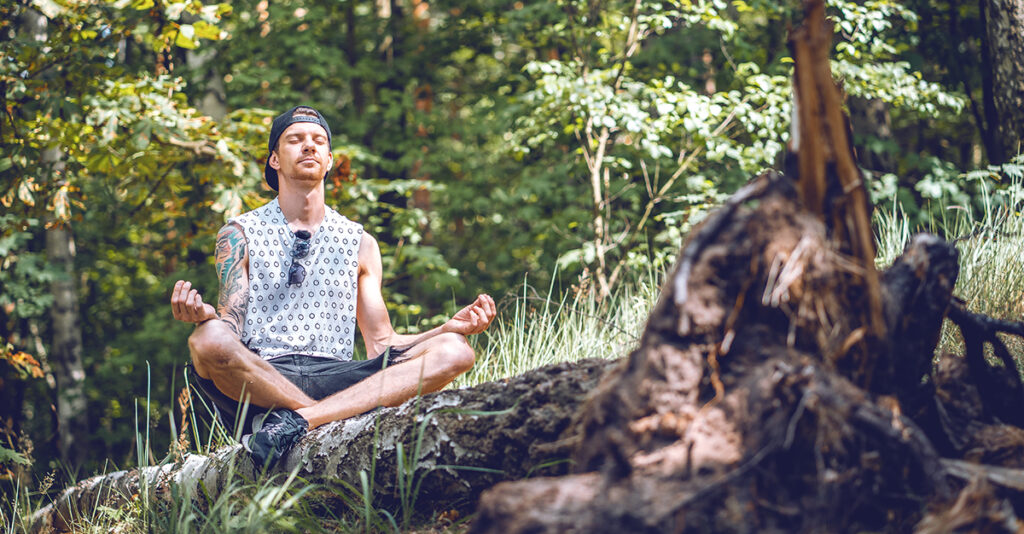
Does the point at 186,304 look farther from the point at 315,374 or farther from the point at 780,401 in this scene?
the point at 780,401

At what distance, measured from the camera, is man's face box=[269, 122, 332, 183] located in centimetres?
344

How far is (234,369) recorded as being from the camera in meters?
2.61

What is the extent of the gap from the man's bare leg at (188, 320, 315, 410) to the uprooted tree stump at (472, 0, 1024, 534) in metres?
1.56

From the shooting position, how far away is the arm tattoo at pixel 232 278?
3072 mm

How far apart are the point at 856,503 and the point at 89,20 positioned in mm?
4955

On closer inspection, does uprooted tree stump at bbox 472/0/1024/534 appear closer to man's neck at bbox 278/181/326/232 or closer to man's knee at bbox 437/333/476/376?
man's knee at bbox 437/333/476/376

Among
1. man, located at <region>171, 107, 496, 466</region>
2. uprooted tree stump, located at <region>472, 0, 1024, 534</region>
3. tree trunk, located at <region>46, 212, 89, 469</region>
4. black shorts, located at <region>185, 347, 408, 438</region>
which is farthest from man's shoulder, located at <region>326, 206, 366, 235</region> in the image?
tree trunk, located at <region>46, 212, 89, 469</region>

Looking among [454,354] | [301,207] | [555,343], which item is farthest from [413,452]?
[301,207]

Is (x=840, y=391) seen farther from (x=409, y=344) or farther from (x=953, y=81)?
(x=953, y=81)

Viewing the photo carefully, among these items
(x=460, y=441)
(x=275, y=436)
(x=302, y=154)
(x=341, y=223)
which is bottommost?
(x=275, y=436)

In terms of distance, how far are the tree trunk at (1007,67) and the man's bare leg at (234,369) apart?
4601mm


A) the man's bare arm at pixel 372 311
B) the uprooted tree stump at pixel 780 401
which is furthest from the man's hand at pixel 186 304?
the uprooted tree stump at pixel 780 401

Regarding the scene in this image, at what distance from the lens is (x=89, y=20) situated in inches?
172

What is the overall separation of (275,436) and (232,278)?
3.29 ft
